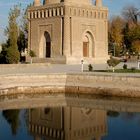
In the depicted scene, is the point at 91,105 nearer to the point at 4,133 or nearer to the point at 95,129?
the point at 95,129

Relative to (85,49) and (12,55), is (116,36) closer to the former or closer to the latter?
(85,49)

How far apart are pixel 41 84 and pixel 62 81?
140 cm

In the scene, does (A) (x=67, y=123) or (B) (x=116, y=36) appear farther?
(B) (x=116, y=36)

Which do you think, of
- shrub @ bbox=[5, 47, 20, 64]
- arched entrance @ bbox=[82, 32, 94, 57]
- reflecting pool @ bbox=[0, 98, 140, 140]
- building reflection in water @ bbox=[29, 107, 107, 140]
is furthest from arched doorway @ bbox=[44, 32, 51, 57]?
building reflection in water @ bbox=[29, 107, 107, 140]

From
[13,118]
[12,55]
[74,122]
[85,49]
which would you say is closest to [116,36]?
[85,49]

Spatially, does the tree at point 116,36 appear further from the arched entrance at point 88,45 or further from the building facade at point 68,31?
the arched entrance at point 88,45

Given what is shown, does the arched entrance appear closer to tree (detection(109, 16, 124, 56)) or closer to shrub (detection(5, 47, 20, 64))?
shrub (detection(5, 47, 20, 64))

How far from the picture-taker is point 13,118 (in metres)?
17.4

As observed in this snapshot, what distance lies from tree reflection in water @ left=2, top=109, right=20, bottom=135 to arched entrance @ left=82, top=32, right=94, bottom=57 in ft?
69.2

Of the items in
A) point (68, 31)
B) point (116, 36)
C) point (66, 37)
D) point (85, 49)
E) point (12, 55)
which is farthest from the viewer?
point (116, 36)

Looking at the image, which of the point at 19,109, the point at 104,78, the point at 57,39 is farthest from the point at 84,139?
the point at 57,39

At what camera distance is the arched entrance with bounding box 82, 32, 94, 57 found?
39.0 meters

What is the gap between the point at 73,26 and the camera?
3672 centimetres

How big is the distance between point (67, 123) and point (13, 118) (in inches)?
100
